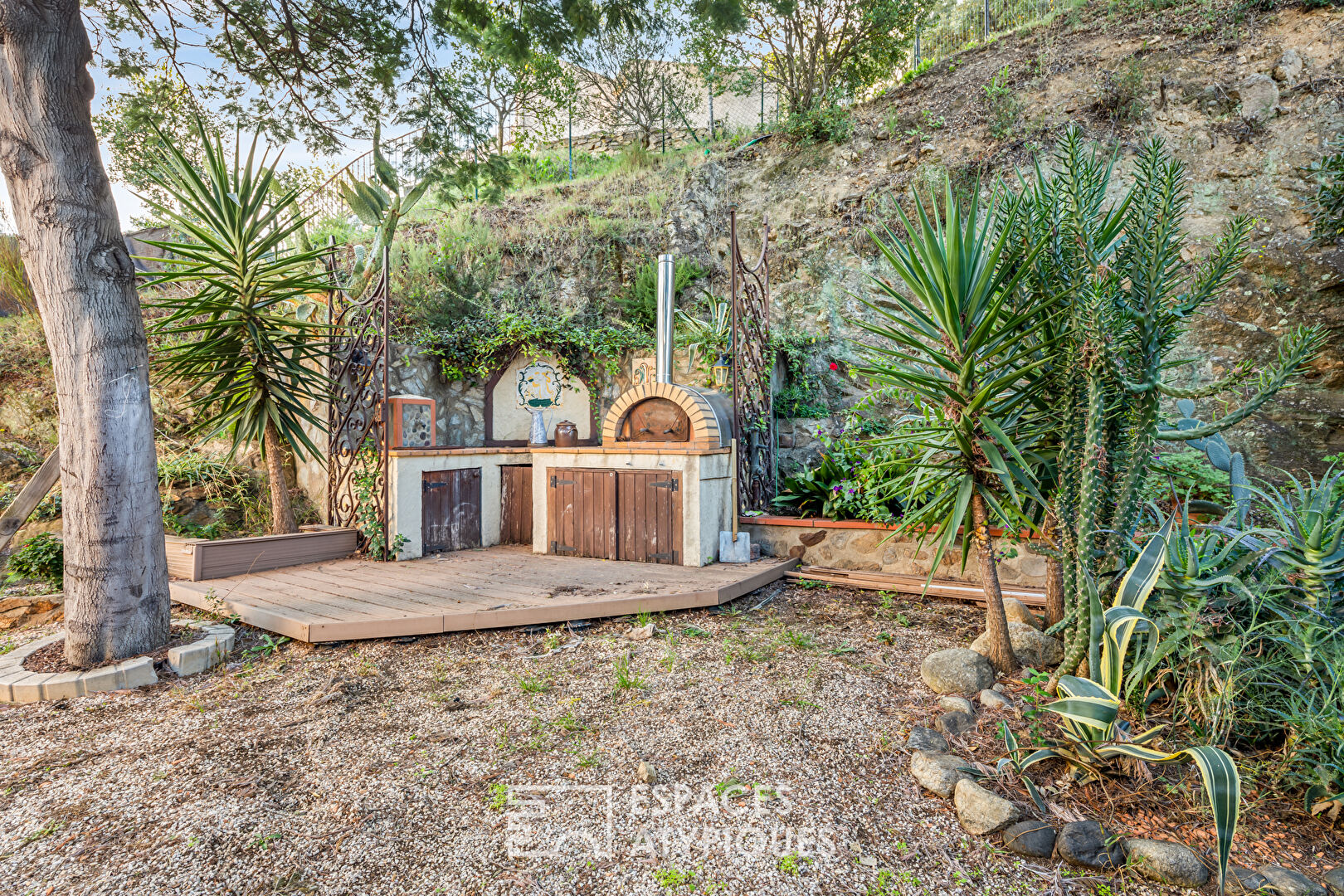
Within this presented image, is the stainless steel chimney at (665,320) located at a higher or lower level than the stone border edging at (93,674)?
higher

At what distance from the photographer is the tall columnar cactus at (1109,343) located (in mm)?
2383

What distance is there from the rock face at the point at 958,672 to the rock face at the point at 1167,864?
95cm

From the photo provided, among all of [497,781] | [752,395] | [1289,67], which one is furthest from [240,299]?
[1289,67]

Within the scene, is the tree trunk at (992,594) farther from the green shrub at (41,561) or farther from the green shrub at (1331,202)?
the green shrub at (41,561)

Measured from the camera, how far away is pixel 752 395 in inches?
218

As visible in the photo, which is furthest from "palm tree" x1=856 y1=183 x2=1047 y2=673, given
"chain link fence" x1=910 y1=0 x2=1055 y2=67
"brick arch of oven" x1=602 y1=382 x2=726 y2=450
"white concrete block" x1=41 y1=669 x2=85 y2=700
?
"chain link fence" x1=910 y1=0 x2=1055 y2=67

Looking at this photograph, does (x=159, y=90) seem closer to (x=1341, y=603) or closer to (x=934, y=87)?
(x=1341, y=603)

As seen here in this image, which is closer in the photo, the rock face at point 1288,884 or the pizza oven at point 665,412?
the rock face at point 1288,884

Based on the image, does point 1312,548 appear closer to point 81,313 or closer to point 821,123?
point 81,313

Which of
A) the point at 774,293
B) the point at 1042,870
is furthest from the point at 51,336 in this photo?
the point at 774,293

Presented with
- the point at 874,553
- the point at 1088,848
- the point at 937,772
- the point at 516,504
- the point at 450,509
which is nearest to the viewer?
the point at 1088,848

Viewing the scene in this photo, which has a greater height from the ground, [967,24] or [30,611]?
[967,24]

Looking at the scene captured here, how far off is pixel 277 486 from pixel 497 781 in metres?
3.85

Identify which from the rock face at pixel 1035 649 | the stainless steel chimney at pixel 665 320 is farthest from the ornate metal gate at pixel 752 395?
the rock face at pixel 1035 649
